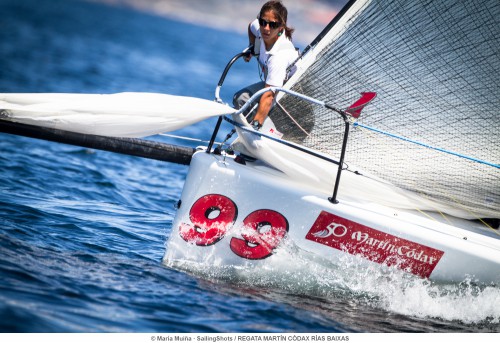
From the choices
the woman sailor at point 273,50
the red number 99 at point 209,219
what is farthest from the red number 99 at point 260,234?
the woman sailor at point 273,50

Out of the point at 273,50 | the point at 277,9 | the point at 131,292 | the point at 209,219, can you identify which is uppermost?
the point at 277,9

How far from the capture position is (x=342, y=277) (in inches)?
205

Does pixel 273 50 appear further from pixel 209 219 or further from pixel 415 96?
pixel 209 219

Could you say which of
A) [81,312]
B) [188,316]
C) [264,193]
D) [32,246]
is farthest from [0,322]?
[264,193]

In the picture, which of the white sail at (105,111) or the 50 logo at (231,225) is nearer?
the 50 logo at (231,225)

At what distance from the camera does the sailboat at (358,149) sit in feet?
16.6

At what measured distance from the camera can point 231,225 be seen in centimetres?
515

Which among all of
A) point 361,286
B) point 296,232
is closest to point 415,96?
point 296,232

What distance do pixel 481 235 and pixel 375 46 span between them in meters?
1.72

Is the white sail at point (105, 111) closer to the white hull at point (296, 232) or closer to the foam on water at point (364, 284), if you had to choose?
the white hull at point (296, 232)

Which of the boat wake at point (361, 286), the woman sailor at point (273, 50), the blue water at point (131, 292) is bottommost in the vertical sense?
the blue water at point (131, 292)

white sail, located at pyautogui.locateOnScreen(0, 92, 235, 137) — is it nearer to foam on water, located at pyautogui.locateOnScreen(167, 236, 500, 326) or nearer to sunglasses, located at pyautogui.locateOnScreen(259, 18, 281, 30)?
sunglasses, located at pyautogui.locateOnScreen(259, 18, 281, 30)

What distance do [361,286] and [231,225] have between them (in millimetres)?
1127
